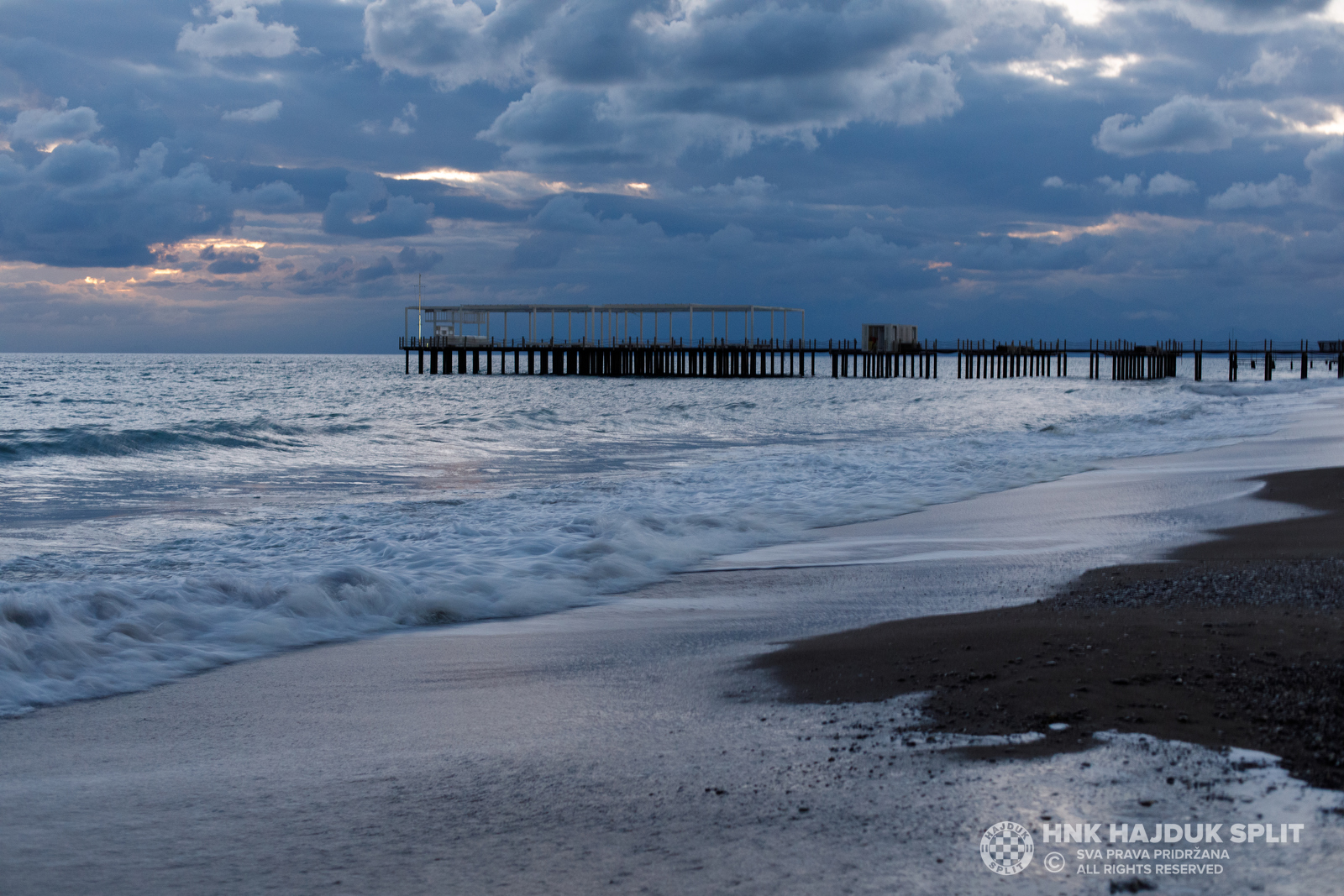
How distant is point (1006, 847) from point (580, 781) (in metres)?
1.19

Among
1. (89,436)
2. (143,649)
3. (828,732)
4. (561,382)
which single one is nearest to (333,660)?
(143,649)

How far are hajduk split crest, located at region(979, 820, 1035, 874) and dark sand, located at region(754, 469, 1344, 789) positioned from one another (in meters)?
0.47

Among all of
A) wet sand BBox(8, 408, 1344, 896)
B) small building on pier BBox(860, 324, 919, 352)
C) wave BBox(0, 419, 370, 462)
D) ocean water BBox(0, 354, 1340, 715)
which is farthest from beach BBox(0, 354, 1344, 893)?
small building on pier BBox(860, 324, 919, 352)

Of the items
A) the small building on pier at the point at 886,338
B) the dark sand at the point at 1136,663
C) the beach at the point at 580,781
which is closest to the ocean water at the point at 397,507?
the beach at the point at 580,781

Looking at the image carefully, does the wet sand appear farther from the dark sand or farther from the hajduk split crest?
the dark sand

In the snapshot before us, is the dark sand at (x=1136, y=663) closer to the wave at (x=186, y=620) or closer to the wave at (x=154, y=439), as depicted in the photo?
the wave at (x=186, y=620)

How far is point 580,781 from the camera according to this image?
2.80 meters

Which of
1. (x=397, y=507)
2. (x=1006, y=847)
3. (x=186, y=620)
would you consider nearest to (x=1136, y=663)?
→ (x=1006, y=847)

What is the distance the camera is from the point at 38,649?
4434 millimetres

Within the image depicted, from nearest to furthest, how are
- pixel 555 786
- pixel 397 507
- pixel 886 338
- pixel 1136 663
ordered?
pixel 555 786 → pixel 1136 663 → pixel 397 507 → pixel 886 338

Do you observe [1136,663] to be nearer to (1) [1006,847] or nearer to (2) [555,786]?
(1) [1006,847]

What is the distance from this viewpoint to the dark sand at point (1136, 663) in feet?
9.12

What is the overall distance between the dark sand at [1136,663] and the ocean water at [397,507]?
7.95ft

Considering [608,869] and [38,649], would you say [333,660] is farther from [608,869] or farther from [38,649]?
[608,869]
